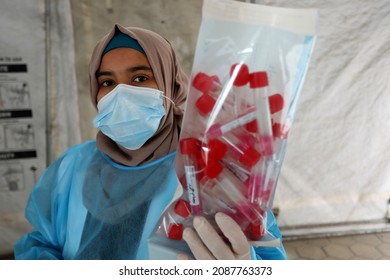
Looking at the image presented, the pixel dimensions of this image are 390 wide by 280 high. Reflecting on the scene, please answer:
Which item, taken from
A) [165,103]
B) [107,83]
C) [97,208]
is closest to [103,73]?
[107,83]

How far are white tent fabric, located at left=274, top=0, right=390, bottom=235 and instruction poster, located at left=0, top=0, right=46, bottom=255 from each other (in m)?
1.22

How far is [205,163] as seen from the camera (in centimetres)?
47

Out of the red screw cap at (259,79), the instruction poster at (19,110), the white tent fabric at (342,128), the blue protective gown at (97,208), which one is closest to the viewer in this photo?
the red screw cap at (259,79)

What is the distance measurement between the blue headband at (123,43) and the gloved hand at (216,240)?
1.47ft

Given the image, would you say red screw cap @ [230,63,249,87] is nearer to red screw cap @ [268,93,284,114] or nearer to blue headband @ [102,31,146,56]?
red screw cap @ [268,93,284,114]

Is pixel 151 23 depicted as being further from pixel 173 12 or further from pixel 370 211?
pixel 370 211

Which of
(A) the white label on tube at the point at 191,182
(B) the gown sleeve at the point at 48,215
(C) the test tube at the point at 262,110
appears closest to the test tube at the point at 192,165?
(A) the white label on tube at the point at 191,182

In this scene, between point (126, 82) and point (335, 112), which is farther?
point (335, 112)

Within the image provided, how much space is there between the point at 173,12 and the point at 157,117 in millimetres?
880

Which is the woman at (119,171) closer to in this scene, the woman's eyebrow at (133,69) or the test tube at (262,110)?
the woman's eyebrow at (133,69)

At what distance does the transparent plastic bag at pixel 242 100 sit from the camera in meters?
0.45

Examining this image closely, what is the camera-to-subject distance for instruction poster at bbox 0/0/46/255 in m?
1.36
